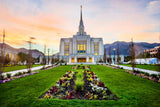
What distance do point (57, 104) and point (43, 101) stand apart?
0.75 meters

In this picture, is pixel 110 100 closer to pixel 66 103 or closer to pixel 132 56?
pixel 66 103

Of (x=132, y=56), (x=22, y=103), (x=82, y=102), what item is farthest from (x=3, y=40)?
(x=132, y=56)

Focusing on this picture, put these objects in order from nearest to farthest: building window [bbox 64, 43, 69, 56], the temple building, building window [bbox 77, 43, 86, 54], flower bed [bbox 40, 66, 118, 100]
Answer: flower bed [bbox 40, 66, 118, 100] → the temple building → building window [bbox 77, 43, 86, 54] → building window [bbox 64, 43, 69, 56]

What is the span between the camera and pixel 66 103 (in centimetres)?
371

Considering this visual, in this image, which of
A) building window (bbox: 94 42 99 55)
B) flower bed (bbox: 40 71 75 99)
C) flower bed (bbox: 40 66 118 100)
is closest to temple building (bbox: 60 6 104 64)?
building window (bbox: 94 42 99 55)

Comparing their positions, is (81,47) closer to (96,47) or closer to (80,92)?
(96,47)

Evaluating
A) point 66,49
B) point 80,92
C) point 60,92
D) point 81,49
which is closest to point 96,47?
point 81,49

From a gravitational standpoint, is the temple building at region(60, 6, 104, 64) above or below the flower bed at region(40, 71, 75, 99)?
above

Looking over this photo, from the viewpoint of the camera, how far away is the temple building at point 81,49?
151 feet

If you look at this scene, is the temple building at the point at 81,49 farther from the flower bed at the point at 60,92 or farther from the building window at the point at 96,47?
the flower bed at the point at 60,92

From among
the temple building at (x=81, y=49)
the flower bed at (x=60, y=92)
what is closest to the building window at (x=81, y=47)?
the temple building at (x=81, y=49)

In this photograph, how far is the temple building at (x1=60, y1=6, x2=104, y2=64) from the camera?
46.0m

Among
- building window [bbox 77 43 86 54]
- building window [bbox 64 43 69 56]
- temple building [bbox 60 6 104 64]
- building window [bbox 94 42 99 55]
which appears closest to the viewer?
temple building [bbox 60 6 104 64]

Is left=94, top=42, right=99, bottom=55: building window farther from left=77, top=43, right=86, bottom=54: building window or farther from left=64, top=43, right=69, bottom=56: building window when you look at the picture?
left=64, top=43, right=69, bottom=56: building window
